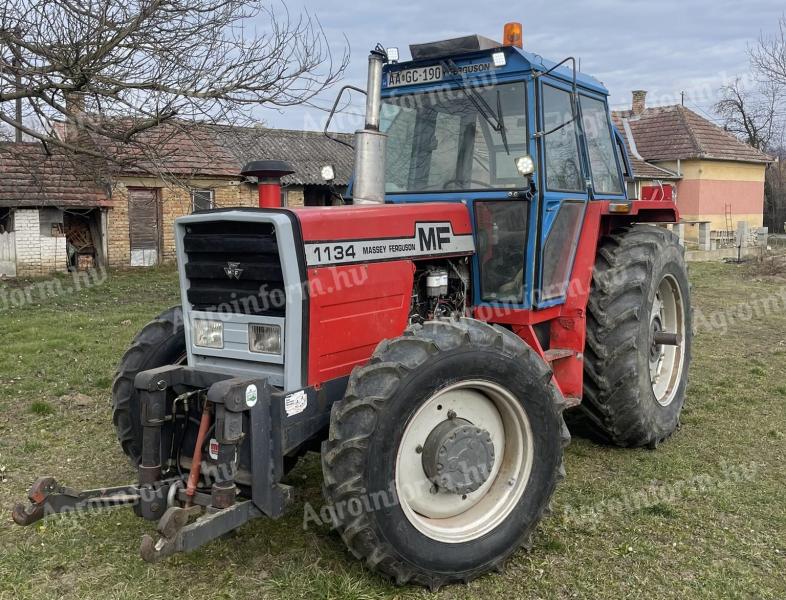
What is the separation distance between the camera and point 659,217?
5.58 m

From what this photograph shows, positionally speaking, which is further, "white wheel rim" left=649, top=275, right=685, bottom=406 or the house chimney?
the house chimney

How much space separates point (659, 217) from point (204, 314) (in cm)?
366

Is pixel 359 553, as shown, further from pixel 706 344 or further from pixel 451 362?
pixel 706 344

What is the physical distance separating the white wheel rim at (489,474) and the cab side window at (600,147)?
207 centimetres

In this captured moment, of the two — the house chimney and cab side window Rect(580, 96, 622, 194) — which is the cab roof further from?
the house chimney

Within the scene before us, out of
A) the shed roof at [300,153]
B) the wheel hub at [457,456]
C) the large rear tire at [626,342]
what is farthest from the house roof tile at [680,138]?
the wheel hub at [457,456]

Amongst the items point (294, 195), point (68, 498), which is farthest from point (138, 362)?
point (294, 195)

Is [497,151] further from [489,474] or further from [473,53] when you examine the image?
[489,474]

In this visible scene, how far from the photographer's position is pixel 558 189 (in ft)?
14.4

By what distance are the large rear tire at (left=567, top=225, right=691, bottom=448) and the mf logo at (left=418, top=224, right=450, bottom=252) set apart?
1.32 metres

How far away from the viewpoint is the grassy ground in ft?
10.8

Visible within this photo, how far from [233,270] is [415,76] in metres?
1.87

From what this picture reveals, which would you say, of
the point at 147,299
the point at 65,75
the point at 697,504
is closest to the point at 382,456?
the point at 697,504

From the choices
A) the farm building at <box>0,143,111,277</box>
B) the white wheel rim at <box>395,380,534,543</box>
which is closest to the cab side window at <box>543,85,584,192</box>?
the white wheel rim at <box>395,380,534,543</box>
